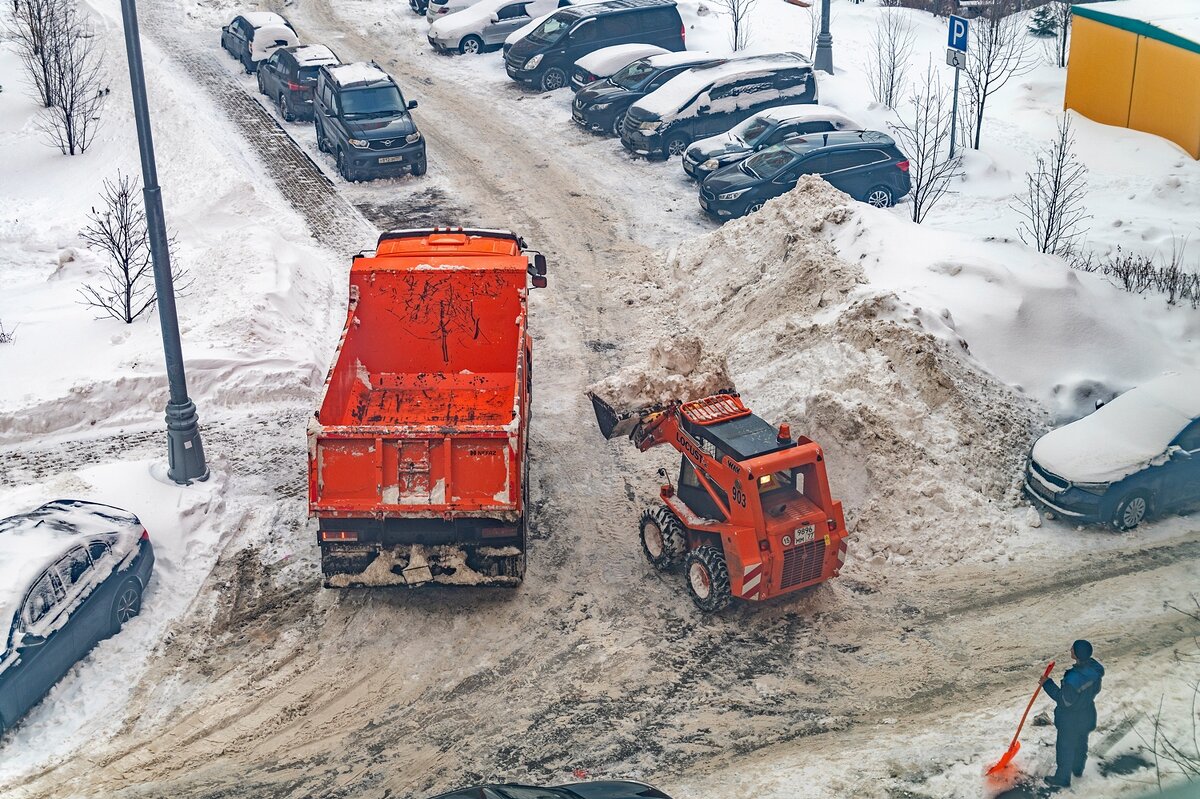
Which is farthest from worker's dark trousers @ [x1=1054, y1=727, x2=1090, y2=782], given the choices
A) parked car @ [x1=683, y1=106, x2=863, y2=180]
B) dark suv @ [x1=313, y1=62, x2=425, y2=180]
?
dark suv @ [x1=313, y1=62, x2=425, y2=180]

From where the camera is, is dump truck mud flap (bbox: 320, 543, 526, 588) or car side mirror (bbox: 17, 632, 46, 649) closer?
car side mirror (bbox: 17, 632, 46, 649)

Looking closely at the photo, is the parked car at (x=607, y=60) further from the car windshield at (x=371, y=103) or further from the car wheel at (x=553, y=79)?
the car windshield at (x=371, y=103)

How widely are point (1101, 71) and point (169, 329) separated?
64.1ft

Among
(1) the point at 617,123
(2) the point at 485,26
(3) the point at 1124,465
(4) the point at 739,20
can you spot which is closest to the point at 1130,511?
(3) the point at 1124,465

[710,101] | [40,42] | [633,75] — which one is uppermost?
[40,42]

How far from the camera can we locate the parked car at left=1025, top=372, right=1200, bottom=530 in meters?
12.4

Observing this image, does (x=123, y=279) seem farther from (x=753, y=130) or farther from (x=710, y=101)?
(x=710, y=101)

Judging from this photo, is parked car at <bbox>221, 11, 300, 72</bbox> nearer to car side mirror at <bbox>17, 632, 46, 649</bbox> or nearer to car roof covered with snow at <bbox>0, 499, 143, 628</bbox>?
car roof covered with snow at <bbox>0, 499, 143, 628</bbox>

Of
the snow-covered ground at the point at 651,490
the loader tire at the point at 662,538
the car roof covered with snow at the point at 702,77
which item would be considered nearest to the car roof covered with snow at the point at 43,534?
the snow-covered ground at the point at 651,490

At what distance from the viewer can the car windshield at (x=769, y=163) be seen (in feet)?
68.7

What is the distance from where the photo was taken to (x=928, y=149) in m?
22.5

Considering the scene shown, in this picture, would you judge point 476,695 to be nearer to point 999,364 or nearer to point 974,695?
point 974,695

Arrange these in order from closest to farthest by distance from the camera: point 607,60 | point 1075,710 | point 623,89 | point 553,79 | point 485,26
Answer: point 1075,710 < point 623,89 < point 607,60 < point 553,79 < point 485,26

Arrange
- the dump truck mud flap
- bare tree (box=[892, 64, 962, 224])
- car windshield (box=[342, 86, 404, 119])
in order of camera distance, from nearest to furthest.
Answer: the dump truck mud flap, bare tree (box=[892, 64, 962, 224]), car windshield (box=[342, 86, 404, 119])
